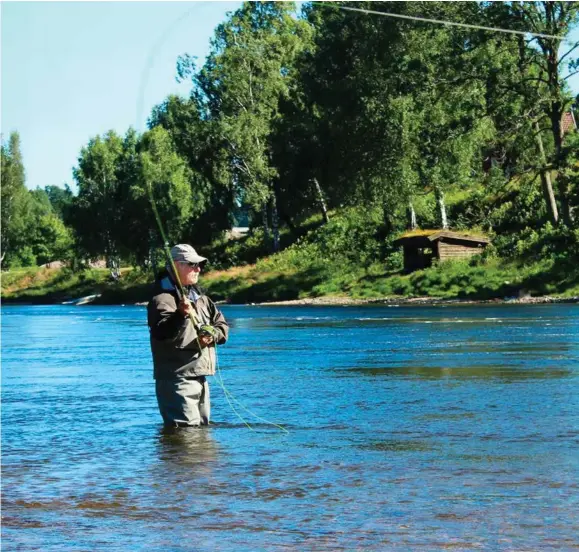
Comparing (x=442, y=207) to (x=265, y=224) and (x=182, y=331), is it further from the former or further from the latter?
(x=182, y=331)

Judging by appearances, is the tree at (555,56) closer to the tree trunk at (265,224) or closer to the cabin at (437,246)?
the cabin at (437,246)

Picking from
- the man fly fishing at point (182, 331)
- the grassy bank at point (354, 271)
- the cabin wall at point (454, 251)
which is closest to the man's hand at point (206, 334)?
the man fly fishing at point (182, 331)

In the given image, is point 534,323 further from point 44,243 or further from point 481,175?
point 44,243

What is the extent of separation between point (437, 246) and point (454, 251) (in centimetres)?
95

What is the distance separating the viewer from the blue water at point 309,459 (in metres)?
6.68

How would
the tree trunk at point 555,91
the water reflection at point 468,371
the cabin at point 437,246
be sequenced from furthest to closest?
the cabin at point 437,246 < the tree trunk at point 555,91 < the water reflection at point 468,371

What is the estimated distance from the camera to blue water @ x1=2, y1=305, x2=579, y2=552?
263 inches

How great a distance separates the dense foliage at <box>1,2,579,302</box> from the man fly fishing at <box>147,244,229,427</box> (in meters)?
40.6

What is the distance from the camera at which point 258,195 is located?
71.7 metres

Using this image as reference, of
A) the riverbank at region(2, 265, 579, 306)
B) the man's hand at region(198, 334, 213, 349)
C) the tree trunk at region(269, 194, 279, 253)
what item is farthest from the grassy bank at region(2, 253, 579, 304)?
the man's hand at region(198, 334, 213, 349)

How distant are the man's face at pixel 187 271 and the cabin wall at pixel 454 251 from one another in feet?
152

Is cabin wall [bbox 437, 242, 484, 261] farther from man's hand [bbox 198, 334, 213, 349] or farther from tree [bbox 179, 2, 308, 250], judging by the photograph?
man's hand [bbox 198, 334, 213, 349]

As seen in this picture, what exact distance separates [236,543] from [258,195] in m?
65.6

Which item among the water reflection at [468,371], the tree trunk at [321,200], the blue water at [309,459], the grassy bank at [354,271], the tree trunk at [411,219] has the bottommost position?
the water reflection at [468,371]
